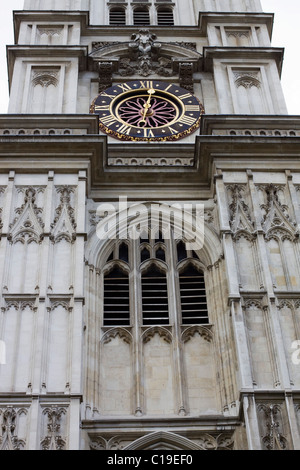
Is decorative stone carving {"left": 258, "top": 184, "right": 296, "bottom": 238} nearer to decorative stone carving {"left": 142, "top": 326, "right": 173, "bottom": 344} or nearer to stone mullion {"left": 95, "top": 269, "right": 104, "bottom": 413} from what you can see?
decorative stone carving {"left": 142, "top": 326, "right": 173, "bottom": 344}

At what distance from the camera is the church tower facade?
20.5 metres

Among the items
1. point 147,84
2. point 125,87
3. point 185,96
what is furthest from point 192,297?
point 147,84

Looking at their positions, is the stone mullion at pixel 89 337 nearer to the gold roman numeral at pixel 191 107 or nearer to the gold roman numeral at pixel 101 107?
the gold roman numeral at pixel 101 107

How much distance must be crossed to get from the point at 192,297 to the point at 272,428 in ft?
17.7

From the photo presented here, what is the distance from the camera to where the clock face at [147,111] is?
29.5m

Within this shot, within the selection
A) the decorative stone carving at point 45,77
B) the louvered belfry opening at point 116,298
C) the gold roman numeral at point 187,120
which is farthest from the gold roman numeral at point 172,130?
the louvered belfry opening at point 116,298

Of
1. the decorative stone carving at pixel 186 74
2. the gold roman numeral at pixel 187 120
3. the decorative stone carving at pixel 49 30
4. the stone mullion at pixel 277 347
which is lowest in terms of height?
the stone mullion at pixel 277 347

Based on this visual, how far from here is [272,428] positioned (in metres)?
19.6

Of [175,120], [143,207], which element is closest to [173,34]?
[175,120]

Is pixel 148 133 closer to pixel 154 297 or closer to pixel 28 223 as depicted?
pixel 28 223

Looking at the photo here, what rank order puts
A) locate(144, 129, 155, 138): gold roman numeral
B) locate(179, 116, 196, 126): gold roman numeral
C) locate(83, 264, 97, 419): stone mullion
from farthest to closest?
locate(179, 116, 196, 126): gold roman numeral
locate(144, 129, 155, 138): gold roman numeral
locate(83, 264, 97, 419): stone mullion

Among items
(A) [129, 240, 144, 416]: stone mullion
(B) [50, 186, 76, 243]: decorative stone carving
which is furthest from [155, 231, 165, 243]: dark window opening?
(B) [50, 186, 76, 243]: decorative stone carving

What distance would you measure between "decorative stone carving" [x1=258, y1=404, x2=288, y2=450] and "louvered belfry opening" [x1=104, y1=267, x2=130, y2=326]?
4800 millimetres

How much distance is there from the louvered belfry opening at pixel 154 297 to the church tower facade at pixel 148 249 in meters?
0.04
